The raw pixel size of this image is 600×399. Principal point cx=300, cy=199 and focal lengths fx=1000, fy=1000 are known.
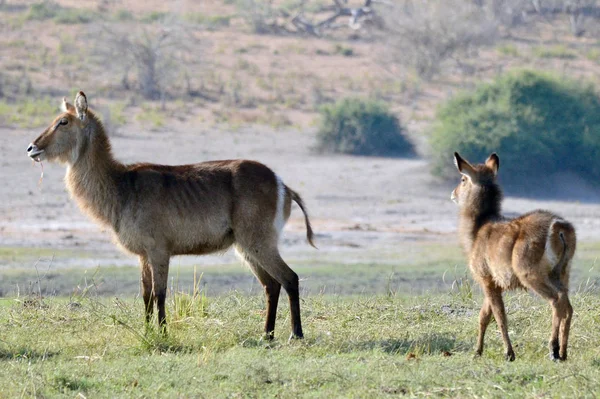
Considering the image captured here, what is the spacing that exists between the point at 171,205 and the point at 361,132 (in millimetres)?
18527

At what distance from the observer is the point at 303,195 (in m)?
21.3

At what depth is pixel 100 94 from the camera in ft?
99.2

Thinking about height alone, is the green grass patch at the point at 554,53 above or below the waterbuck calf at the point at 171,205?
below

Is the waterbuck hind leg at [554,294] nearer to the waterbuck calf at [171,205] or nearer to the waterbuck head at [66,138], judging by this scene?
the waterbuck calf at [171,205]

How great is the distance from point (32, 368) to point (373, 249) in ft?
38.2

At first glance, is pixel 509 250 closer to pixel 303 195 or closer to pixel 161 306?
pixel 161 306

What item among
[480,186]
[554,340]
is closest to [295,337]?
[480,186]

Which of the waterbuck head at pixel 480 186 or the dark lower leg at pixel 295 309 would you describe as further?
the dark lower leg at pixel 295 309

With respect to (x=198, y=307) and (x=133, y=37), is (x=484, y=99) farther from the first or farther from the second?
(x=198, y=307)

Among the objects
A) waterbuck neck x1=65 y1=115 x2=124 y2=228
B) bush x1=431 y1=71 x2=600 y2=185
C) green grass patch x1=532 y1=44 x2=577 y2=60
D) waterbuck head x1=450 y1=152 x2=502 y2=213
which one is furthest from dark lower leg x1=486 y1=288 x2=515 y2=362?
green grass patch x1=532 y1=44 x2=577 y2=60

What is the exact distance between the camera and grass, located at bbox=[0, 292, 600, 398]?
6230mm

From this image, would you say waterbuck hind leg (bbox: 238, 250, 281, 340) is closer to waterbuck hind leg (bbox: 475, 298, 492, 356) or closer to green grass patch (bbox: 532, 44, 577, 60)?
waterbuck hind leg (bbox: 475, 298, 492, 356)

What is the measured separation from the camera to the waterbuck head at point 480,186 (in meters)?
7.50

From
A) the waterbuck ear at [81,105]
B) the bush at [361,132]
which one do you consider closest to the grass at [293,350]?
the waterbuck ear at [81,105]
